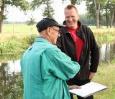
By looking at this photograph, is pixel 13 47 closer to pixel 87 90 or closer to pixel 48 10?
pixel 87 90

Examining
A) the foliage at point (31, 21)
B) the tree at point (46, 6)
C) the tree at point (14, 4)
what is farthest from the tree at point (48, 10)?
the tree at point (14, 4)

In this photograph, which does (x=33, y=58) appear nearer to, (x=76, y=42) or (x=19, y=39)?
(x=76, y=42)

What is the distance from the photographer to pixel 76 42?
5129mm

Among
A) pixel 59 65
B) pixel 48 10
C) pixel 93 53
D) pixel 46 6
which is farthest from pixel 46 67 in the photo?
pixel 46 6

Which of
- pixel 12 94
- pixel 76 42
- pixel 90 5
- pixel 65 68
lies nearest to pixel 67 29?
pixel 76 42

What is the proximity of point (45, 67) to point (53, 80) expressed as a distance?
18cm

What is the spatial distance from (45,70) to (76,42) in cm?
131

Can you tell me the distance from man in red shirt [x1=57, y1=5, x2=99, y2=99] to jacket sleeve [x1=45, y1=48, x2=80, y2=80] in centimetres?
102

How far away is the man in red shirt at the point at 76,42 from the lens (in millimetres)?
5047

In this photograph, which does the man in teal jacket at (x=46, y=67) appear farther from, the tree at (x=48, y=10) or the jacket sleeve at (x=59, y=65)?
the tree at (x=48, y=10)

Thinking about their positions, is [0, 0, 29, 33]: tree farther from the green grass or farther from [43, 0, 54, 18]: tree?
the green grass

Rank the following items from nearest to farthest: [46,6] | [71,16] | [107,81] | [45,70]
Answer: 1. [45,70]
2. [71,16]
3. [107,81]
4. [46,6]

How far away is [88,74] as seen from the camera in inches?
211

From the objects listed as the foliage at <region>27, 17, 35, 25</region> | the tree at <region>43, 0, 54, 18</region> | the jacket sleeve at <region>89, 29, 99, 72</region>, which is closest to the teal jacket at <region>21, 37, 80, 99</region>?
the jacket sleeve at <region>89, 29, 99, 72</region>
